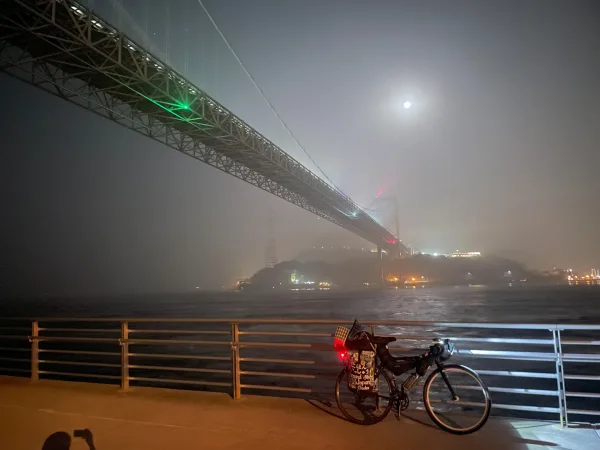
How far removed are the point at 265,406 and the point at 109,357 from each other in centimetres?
1505

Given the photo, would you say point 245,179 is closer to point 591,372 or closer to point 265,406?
point 591,372

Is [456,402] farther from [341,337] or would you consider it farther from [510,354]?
[341,337]

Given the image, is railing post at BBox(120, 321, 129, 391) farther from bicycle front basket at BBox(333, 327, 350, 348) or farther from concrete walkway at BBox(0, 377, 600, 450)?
bicycle front basket at BBox(333, 327, 350, 348)

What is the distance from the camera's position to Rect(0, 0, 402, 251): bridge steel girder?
55.6 ft

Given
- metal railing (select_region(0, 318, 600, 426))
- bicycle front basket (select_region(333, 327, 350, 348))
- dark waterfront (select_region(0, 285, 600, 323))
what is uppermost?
bicycle front basket (select_region(333, 327, 350, 348))

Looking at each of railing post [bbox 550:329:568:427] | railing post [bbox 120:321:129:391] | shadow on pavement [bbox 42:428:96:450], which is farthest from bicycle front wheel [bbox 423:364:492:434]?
railing post [bbox 120:321:129:391]

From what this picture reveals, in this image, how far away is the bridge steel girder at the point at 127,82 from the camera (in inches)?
667

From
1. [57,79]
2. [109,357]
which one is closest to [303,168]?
[57,79]

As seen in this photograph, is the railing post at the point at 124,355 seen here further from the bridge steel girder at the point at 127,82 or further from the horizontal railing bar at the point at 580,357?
the bridge steel girder at the point at 127,82

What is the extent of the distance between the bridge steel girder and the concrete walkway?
53.4 feet

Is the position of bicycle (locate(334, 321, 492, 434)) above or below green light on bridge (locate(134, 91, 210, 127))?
below

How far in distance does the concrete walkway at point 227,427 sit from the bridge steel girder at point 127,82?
1629 cm

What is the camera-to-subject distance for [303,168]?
42344 millimetres

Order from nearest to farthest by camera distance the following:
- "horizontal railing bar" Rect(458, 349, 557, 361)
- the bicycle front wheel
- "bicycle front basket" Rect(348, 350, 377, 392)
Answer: the bicycle front wheel < "horizontal railing bar" Rect(458, 349, 557, 361) < "bicycle front basket" Rect(348, 350, 377, 392)
